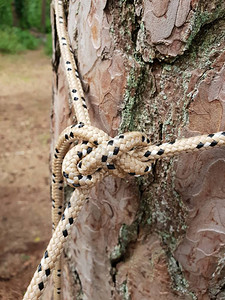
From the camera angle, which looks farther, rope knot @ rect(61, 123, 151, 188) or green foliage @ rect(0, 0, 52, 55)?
green foliage @ rect(0, 0, 52, 55)

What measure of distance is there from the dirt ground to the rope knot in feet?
2.55

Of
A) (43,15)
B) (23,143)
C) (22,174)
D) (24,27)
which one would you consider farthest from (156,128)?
(24,27)

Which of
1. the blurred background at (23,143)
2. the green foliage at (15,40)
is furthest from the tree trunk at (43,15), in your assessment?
the green foliage at (15,40)

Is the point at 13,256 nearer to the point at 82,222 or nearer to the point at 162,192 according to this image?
the point at 82,222

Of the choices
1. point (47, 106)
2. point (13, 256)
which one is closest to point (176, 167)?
point (13, 256)

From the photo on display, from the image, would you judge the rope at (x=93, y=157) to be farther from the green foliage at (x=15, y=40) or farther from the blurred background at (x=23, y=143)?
the green foliage at (x=15, y=40)

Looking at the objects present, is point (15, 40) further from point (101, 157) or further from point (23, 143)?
point (101, 157)

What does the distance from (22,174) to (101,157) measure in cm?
180

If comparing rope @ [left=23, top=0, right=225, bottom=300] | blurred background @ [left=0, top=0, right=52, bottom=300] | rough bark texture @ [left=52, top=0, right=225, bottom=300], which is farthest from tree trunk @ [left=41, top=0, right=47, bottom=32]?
rope @ [left=23, top=0, right=225, bottom=300]

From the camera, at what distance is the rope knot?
0.53 m

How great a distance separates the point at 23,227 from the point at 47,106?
1.80 metres

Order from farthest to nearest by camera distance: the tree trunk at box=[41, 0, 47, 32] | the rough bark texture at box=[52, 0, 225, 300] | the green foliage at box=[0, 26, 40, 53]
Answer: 1. the green foliage at box=[0, 26, 40, 53]
2. the tree trunk at box=[41, 0, 47, 32]
3. the rough bark texture at box=[52, 0, 225, 300]

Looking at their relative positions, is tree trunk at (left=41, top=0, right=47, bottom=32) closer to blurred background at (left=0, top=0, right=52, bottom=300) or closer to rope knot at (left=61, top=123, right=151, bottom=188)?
blurred background at (left=0, top=0, right=52, bottom=300)

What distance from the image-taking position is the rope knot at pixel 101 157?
528 millimetres
